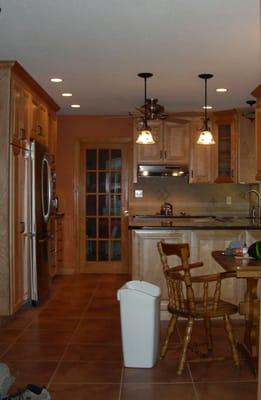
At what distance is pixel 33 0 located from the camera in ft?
10.4

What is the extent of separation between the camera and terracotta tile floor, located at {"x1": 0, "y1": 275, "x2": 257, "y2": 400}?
3.09m

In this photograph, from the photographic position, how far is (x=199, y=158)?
285 inches

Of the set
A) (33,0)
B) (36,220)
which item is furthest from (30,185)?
(33,0)

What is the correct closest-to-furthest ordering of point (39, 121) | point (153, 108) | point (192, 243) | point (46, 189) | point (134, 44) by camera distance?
1. point (134, 44)
2. point (192, 243)
3. point (46, 189)
4. point (39, 121)
5. point (153, 108)

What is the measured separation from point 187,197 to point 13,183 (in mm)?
3667

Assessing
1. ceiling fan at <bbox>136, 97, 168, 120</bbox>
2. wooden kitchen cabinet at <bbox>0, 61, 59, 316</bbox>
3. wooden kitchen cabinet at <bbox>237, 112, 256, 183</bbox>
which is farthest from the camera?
wooden kitchen cabinet at <bbox>237, 112, 256, 183</bbox>

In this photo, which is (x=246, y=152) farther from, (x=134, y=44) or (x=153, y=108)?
(x=134, y=44)

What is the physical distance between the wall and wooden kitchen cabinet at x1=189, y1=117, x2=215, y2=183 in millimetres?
1015

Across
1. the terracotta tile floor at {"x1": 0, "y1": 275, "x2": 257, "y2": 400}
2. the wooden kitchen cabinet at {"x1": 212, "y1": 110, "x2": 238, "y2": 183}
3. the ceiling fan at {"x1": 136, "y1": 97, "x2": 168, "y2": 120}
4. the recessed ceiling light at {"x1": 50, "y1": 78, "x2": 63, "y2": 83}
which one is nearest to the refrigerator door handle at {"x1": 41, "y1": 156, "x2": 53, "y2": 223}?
the recessed ceiling light at {"x1": 50, "y1": 78, "x2": 63, "y2": 83}

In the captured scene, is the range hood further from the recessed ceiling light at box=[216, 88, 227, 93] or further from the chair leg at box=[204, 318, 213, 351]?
the chair leg at box=[204, 318, 213, 351]

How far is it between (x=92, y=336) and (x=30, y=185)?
171cm

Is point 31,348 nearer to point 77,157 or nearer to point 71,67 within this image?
point 71,67

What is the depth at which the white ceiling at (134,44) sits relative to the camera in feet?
10.9

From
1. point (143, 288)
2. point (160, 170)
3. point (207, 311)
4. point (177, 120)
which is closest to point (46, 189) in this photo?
point (160, 170)
